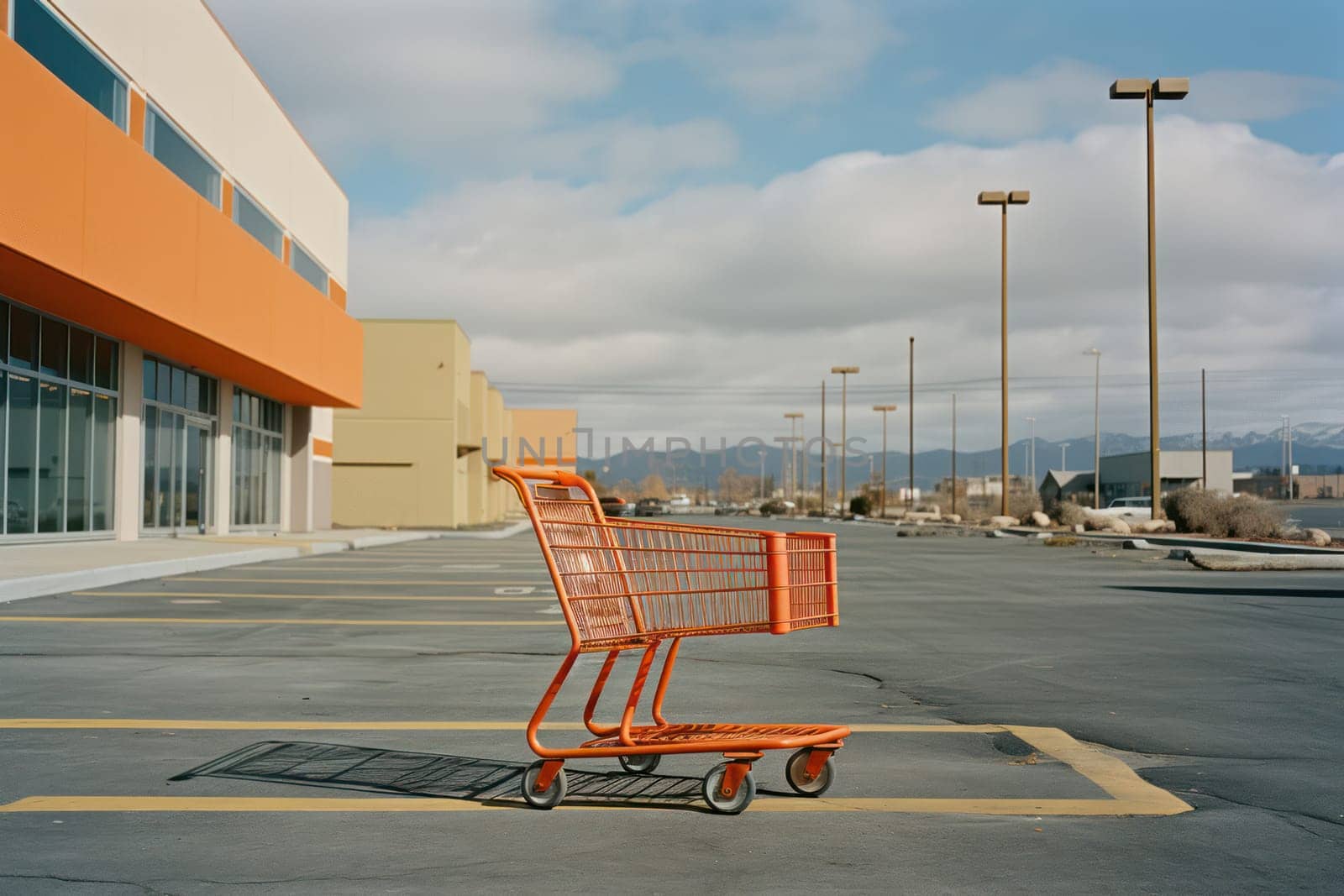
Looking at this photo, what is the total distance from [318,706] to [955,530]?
4013cm

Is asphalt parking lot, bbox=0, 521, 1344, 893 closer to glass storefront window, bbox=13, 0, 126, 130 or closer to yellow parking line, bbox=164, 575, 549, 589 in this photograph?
yellow parking line, bbox=164, 575, 549, 589

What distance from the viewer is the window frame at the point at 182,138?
22.6 meters

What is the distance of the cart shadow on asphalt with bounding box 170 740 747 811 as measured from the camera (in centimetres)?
527

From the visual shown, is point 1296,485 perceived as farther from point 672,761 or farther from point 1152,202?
point 672,761

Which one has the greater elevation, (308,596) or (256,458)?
(256,458)

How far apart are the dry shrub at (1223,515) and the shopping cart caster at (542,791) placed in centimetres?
3018

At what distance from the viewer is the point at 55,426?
2059 centimetres

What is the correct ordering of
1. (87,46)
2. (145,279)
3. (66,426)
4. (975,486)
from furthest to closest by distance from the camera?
(975,486) < (66,426) < (87,46) < (145,279)

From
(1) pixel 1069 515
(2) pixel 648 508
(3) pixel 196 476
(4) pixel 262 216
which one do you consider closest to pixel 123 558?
(3) pixel 196 476

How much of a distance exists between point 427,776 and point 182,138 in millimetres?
22327

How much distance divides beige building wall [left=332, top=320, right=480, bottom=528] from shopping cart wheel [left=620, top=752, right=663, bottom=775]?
149 ft

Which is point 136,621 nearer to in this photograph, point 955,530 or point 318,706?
point 318,706

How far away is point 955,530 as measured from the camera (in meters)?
45.5

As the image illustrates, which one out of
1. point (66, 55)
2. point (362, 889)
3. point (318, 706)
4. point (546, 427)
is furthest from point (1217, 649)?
point (546, 427)
